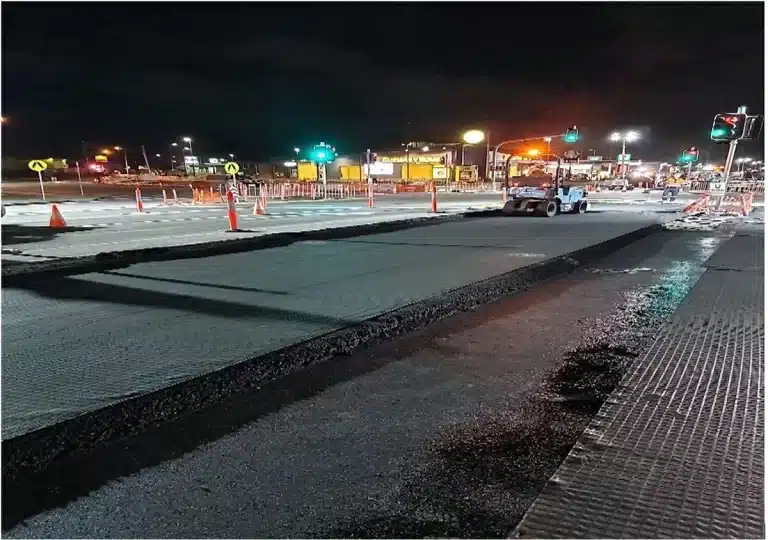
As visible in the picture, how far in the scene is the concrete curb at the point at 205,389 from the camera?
3.14 m

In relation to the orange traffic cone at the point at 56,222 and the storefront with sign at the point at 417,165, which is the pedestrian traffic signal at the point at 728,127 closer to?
the orange traffic cone at the point at 56,222

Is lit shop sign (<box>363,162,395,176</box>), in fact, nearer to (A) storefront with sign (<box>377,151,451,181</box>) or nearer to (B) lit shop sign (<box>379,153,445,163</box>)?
(A) storefront with sign (<box>377,151,451,181</box>)

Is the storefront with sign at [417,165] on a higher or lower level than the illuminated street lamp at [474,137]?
lower

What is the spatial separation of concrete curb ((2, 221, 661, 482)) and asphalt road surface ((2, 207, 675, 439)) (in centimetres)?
16

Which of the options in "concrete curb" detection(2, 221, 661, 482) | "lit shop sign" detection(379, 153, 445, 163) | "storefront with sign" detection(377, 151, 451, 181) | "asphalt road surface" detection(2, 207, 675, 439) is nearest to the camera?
"concrete curb" detection(2, 221, 661, 482)

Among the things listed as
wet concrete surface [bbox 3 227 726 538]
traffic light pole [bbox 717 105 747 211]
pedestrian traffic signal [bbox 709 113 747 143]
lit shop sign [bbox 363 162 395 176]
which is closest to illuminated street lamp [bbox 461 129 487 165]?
lit shop sign [bbox 363 162 395 176]

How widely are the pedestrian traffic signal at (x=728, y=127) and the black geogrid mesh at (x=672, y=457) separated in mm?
15679

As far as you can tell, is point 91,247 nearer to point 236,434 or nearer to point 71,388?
point 71,388

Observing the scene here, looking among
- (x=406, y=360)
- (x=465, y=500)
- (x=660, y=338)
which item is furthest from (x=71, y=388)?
(x=660, y=338)

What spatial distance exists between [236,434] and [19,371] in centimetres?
226

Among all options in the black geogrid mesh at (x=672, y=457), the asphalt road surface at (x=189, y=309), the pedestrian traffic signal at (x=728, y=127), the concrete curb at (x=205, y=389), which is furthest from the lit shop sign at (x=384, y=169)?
the black geogrid mesh at (x=672, y=457)

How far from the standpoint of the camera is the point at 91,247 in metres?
11.6

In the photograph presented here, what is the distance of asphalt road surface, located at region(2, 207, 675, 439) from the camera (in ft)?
13.7

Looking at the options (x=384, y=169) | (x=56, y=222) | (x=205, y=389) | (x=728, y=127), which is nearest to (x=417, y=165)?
(x=384, y=169)
